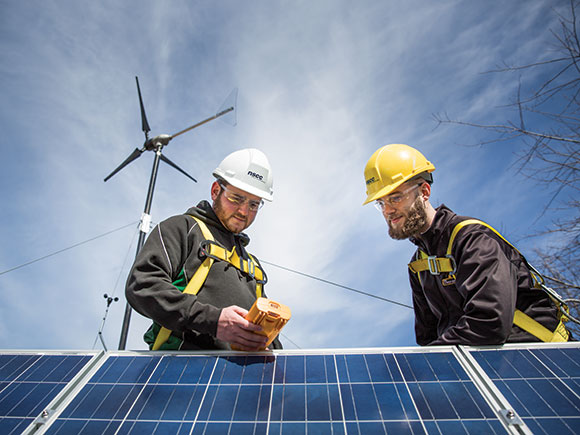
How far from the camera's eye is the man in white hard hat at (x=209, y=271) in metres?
2.73

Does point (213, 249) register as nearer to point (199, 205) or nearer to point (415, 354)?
point (199, 205)

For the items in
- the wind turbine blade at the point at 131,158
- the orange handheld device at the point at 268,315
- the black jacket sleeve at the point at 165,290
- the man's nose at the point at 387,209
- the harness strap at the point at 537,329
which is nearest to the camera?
the orange handheld device at the point at 268,315

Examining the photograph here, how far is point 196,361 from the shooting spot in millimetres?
2512

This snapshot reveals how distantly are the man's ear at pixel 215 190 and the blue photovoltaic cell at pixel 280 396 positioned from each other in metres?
2.07

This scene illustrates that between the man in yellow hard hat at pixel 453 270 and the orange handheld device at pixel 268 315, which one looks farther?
the man in yellow hard hat at pixel 453 270

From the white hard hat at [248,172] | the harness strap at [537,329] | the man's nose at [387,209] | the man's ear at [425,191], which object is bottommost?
the harness strap at [537,329]

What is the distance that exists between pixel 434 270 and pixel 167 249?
99.4 inches

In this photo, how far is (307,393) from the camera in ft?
7.04

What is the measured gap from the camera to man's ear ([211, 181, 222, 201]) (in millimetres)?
4221

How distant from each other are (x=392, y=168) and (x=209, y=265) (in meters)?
2.30

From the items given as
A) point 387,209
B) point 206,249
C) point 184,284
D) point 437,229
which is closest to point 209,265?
point 206,249

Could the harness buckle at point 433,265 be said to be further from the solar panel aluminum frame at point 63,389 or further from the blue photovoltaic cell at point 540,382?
the solar panel aluminum frame at point 63,389

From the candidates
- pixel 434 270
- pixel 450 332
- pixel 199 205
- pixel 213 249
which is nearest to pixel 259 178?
pixel 199 205

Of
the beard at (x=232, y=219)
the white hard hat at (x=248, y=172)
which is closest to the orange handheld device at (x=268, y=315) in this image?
the beard at (x=232, y=219)
